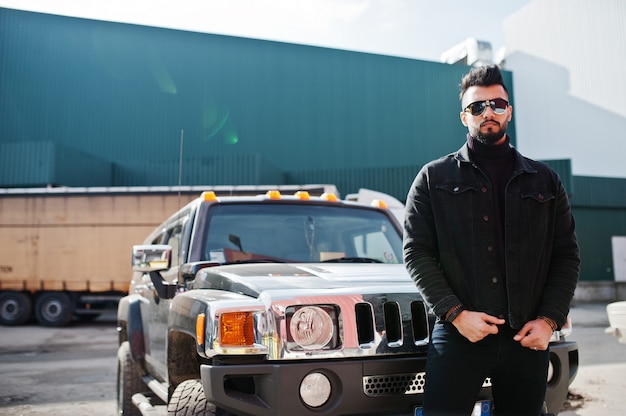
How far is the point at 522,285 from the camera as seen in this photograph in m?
2.17

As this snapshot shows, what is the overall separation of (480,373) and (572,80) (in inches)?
1196

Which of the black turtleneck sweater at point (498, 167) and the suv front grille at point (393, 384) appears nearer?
the black turtleneck sweater at point (498, 167)

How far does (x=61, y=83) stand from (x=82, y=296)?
596 inches

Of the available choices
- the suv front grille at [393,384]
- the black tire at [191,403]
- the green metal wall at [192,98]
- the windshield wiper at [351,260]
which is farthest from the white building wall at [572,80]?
the black tire at [191,403]

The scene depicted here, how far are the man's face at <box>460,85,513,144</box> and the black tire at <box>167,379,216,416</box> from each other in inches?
64.1

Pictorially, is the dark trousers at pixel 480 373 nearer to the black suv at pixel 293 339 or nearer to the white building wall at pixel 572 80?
the black suv at pixel 293 339

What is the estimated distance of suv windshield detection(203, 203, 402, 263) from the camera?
11.8 ft

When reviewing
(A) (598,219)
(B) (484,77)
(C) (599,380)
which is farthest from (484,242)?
(A) (598,219)

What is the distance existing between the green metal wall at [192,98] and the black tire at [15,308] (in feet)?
38.5

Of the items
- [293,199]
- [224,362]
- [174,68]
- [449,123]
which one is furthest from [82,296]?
[449,123]

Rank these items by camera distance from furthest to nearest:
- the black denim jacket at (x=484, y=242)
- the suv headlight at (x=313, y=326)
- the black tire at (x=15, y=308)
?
the black tire at (x=15, y=308) → the suv headlight at (x=313, y=326) → the black denim jacket at (x=484, y=242)

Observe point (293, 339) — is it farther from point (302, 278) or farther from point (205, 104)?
point (205, 104)

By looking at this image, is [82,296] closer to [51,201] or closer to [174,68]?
[51,201]

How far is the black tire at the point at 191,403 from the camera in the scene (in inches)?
97.1
